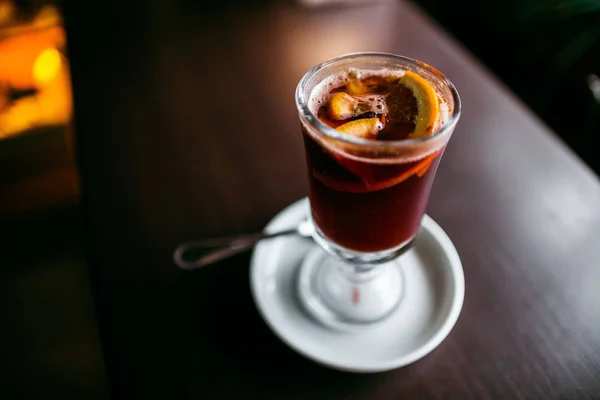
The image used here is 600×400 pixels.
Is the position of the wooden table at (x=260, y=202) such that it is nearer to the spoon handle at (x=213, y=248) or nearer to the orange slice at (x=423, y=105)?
the spoon handle at (x=213, y=248)

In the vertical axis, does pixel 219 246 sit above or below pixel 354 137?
below

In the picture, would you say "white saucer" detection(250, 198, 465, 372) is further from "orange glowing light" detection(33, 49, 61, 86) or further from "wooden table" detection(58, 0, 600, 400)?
"orange glowing light" detection(33, 49, 61, 86)

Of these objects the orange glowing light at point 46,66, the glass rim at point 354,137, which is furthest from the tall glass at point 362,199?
the orange glowing light at point 46,66

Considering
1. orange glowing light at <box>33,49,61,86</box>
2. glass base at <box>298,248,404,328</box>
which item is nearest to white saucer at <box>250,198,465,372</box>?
glass base at <box>298,248,404,328</box>

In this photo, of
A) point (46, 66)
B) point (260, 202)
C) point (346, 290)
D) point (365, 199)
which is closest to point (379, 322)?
point (346, 290)

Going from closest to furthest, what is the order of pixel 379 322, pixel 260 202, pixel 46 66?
1. pixel 379 322
2. pixel 260 202
3. pixel 46 66

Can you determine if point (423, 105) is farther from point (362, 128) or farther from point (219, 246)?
point (219, 246)
